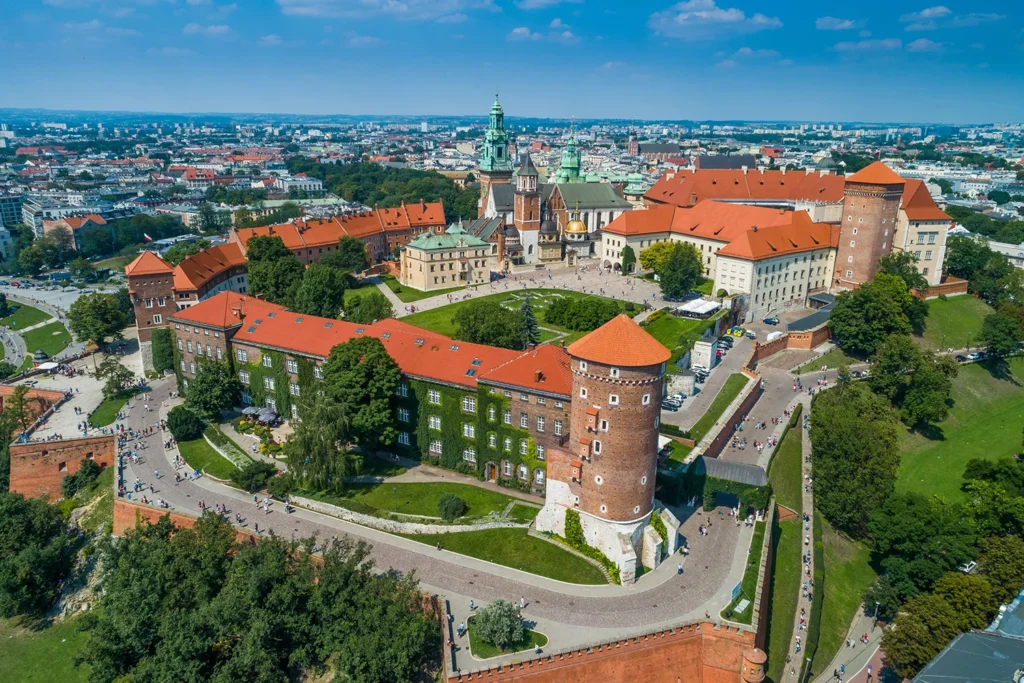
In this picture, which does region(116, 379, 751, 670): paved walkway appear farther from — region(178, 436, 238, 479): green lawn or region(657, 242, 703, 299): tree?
region(657, 242, 703, 299): tree

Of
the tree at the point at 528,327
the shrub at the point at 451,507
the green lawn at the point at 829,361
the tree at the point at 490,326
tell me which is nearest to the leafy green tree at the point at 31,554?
the shrub at the point at 451,507

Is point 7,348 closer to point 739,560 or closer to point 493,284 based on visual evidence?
point 493,284

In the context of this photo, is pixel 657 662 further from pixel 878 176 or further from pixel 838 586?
pixel 878 176

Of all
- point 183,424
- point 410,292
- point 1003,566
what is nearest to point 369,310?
point 410,292

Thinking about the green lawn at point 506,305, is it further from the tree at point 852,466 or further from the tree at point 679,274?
the tree at point 852,466

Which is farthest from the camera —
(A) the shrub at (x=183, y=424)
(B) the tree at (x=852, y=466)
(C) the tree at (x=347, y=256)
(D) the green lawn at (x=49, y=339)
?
(C) the tree at (x=347, y=256)

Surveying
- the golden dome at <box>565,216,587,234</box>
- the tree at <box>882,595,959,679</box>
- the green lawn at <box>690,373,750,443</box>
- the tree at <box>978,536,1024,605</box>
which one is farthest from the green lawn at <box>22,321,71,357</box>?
the tree at <box>978,536,1024,605</box>
